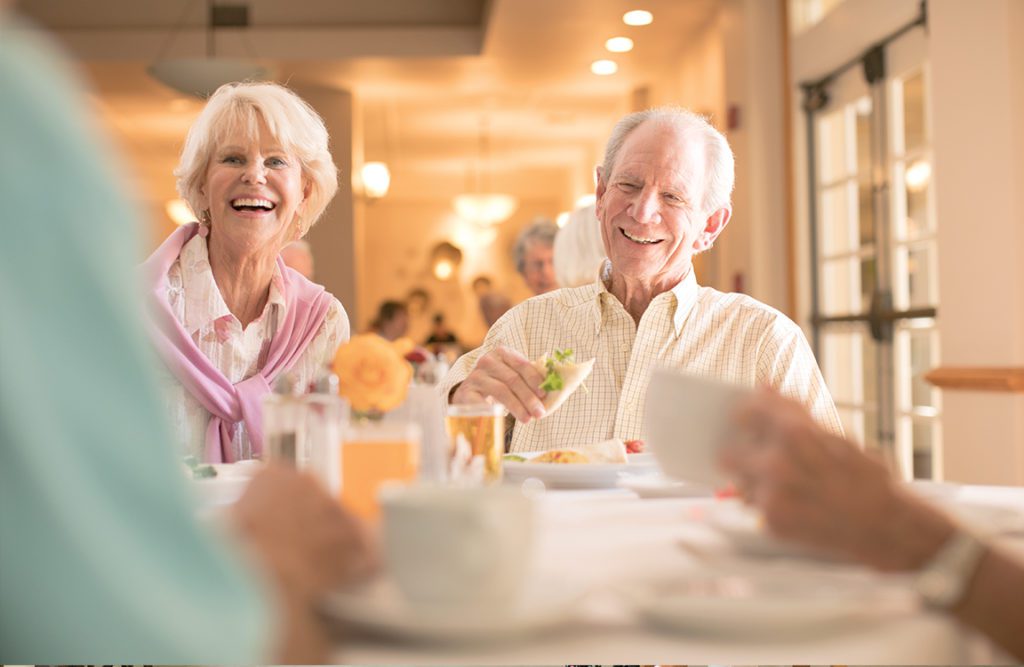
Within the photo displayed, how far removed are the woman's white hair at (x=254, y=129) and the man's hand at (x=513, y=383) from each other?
2.87ft

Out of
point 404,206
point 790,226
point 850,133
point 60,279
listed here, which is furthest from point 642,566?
point 404,206

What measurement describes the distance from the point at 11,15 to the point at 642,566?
24.0 inches

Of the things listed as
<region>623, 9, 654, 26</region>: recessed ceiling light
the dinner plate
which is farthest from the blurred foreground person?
<region>623, 9, 654, 26</region>: recessed ceiling light

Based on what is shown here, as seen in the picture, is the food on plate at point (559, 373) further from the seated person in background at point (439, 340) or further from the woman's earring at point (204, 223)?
the seated person in background at point (439, 340)

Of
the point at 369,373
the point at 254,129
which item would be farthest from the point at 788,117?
the point at 369,373

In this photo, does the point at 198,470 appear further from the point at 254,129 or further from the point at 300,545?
the point at 254,129

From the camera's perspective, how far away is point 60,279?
0.53 metres

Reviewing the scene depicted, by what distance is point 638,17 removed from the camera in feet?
22.0

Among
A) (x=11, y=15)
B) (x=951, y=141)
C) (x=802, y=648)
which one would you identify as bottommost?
(x=802, y=648)

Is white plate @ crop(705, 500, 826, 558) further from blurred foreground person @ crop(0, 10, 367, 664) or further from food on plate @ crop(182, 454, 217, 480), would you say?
food on plate @ crop(182, 454, 217, 480)

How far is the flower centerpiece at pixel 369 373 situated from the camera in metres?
1.11

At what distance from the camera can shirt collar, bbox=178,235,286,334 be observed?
7.18ft

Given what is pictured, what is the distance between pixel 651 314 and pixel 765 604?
5.07ft

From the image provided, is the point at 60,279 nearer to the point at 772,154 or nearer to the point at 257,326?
the point at 257,326
